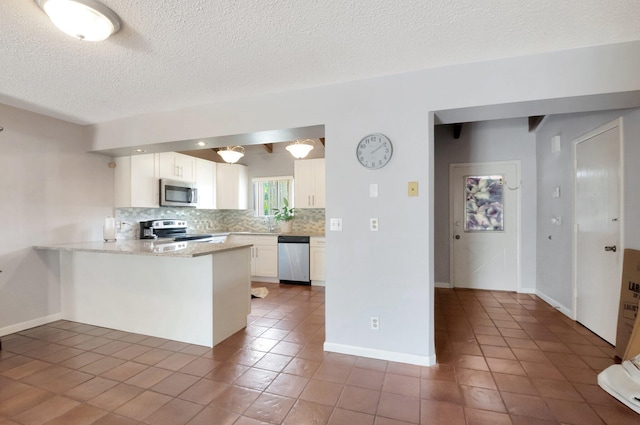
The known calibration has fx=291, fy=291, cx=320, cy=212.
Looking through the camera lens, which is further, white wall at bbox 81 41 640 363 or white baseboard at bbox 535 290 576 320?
white baseboard at bbox 535 290 576 320

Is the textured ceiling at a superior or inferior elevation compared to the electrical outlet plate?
superior

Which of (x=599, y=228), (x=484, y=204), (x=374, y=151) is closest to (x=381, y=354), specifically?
(x=374, y=151)

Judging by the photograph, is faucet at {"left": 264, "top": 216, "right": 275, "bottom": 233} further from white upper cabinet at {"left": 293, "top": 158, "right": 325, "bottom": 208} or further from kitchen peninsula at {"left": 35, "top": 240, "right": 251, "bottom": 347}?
kitchen peninsula at {"left": 35, "top": 240, "right": 251, "bottom": 347}

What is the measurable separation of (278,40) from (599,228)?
3456mm

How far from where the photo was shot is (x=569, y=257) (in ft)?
11.3

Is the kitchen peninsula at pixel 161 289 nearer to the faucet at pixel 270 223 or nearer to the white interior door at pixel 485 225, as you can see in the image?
the faucet at pixel 270 223

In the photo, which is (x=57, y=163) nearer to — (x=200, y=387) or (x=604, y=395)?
(x=200, y=387)

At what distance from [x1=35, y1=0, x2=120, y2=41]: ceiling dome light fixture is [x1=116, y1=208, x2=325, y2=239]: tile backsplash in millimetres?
3166

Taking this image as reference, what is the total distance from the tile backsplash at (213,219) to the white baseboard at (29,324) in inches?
48.4

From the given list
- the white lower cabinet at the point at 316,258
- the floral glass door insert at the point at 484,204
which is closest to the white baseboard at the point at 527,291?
the floral glass door insert at the point at 484,204

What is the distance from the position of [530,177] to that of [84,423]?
5.70m

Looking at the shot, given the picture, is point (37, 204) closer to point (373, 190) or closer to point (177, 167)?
point (177, 167)

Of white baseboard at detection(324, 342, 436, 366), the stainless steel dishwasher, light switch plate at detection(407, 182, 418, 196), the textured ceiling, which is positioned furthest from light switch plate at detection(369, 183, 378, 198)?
the stainless steel dishwasher

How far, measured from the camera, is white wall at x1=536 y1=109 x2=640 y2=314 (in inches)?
95.8
